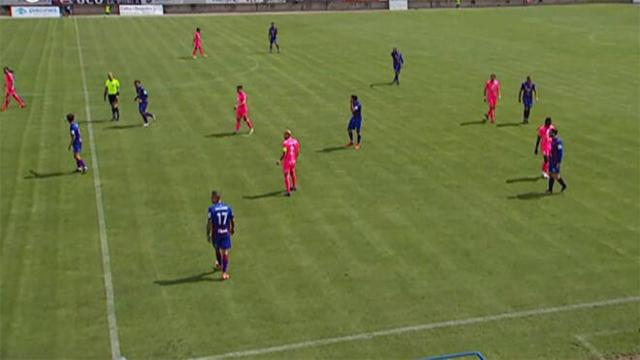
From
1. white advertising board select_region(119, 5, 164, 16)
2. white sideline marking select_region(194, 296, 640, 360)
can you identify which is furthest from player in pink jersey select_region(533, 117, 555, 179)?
white advertising board select_region(119, 5, 164, 16)

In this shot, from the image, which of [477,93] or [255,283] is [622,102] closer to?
[477,93]

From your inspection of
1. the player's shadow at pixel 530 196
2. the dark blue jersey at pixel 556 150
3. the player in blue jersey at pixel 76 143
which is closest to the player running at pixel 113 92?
the player in blue jersey at pixel 76 143

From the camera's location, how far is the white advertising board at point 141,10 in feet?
240

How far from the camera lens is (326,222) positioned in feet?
61.4

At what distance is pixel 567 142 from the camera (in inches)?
1011

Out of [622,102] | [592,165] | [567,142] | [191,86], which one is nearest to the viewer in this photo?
[592,165]

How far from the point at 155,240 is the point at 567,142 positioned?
600 inches

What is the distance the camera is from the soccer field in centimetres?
1348

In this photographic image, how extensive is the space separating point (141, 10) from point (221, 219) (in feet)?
209

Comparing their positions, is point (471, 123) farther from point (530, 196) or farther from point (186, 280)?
point (186, 280)

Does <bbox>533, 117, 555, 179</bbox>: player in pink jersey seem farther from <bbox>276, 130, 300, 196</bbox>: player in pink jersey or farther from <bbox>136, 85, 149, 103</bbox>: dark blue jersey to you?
<bbox>136, 85, 149, 103</bbox>: dark blue jersey

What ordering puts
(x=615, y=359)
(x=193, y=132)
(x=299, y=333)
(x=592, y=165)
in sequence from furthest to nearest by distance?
(x=193, y=132) → (x=592, y=165) → (x=299, y=333) → (x=615, y=359)

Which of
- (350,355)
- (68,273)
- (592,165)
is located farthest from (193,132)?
(350,355)

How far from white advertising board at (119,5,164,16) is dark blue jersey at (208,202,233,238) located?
6256 cm
